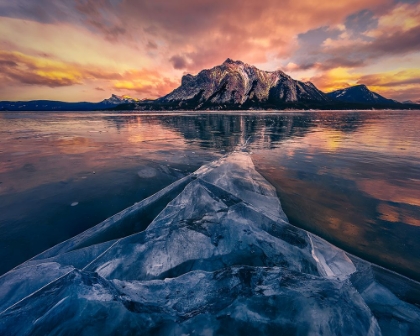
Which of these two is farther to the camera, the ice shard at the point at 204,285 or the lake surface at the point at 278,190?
the lake surface at the point at 278,190

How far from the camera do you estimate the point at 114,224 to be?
4.91 meters

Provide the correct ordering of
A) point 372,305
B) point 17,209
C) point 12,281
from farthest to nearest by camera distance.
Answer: point 17,209
point 12,281
point 372,305

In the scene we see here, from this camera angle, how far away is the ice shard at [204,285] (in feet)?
7.97

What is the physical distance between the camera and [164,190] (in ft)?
22.5

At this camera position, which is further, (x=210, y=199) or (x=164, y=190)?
(x=164, y=190)

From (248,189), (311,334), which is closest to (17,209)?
(248,189)

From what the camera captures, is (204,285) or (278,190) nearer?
(204,285)

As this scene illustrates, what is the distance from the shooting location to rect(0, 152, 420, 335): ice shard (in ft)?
7.97

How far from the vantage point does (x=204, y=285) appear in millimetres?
3133

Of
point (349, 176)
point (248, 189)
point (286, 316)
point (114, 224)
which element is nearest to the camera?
point (286, 316)

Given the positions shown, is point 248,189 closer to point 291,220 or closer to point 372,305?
point 291,220

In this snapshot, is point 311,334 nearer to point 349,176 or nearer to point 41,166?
point 349,176

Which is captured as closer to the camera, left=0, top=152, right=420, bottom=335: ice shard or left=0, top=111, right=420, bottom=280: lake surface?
left=0, top=152, right=420, bottom=335: ice shard

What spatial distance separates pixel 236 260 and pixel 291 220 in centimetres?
227
